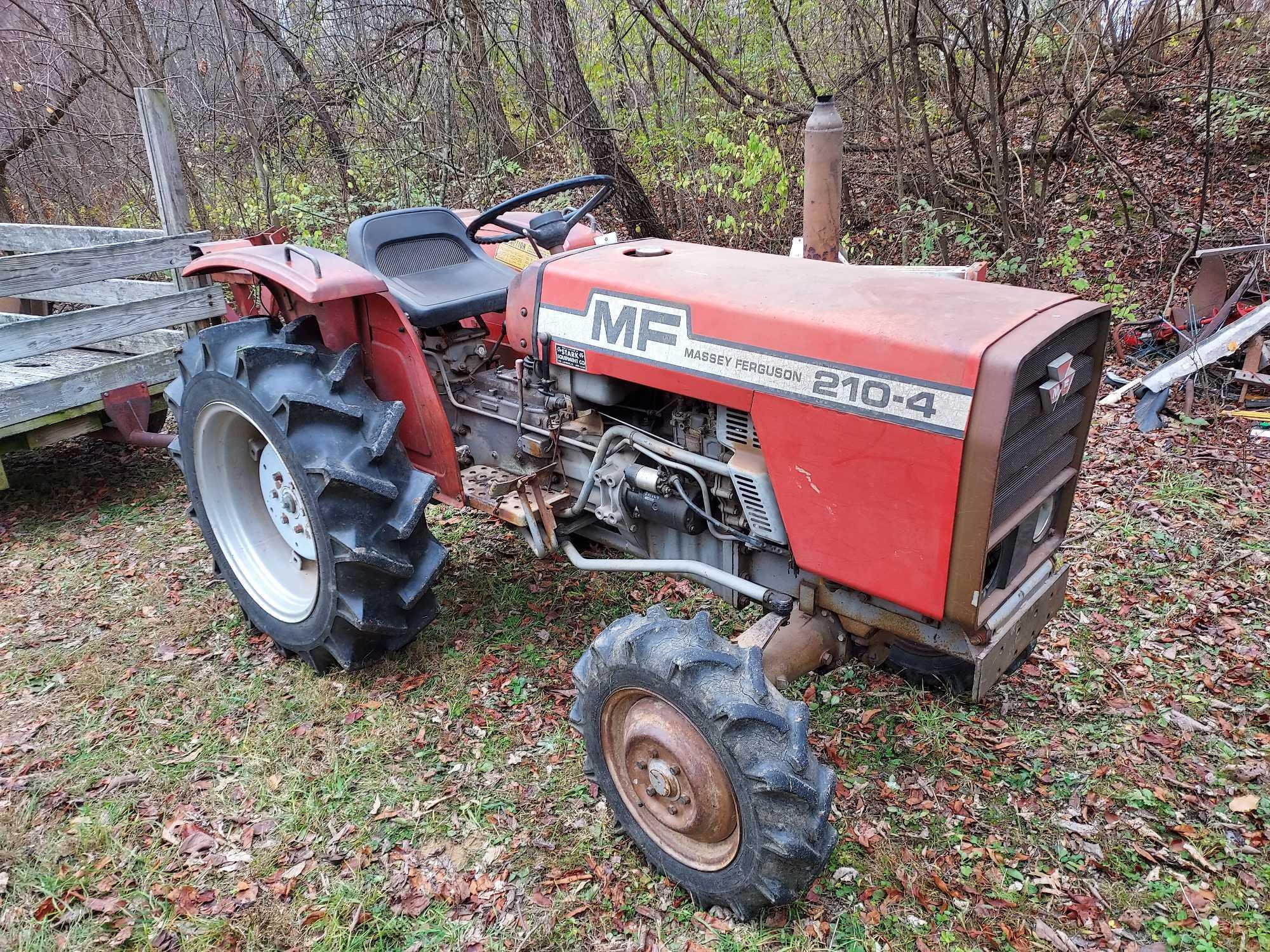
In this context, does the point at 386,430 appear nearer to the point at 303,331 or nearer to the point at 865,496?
the point at 303,331

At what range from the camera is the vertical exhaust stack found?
12.5 ft

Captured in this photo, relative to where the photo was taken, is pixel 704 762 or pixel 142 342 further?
pixel 142 342

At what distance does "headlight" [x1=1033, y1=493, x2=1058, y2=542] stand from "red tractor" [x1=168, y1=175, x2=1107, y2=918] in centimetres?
1

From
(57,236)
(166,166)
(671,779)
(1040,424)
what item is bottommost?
(671,779)

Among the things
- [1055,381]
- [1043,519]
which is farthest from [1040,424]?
[1043,519]

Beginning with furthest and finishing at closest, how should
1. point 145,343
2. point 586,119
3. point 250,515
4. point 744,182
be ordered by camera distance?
point 586,119, point 744,182, point 145,343, point 250,515

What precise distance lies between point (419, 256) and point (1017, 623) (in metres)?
2.38

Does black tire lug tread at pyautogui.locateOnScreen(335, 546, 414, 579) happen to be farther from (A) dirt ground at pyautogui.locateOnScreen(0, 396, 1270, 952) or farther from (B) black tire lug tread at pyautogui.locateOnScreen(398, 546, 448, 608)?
(A) dirt ground at pyautogui.locateOnScreen(0, 396, 1270, 952)

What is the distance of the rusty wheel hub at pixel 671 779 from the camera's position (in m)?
2.08

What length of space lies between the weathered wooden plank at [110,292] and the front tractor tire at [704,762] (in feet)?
13.5

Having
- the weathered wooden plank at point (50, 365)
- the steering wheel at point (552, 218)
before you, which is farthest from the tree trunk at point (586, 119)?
the steering wheel at point (552, 218)

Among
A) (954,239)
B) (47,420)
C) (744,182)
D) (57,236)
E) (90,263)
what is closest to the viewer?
(47,420)

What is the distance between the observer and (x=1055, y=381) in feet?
6.51

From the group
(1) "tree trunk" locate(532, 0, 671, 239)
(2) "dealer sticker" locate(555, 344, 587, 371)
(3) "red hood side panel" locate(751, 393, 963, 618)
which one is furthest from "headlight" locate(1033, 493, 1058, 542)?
(1) "tree trunk" locate(532, 0, 671, 239)
